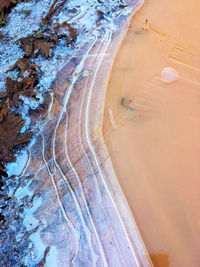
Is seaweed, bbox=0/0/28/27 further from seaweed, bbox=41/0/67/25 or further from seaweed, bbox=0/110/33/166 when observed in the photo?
seaweed, bbox=0/110/33/166

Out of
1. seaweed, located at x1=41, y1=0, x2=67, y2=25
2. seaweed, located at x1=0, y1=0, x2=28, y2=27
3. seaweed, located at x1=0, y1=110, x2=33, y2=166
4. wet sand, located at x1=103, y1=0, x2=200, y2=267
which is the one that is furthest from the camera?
seaweed, located at x1=0, y1=0, x2=28, y2=27

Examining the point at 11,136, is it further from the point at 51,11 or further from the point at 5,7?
the point at 5,7

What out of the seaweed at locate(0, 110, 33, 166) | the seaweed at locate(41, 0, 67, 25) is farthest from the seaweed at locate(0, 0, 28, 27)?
the seaweed at locate(0, 110, 33, 166)

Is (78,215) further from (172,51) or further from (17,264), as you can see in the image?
(172,51)

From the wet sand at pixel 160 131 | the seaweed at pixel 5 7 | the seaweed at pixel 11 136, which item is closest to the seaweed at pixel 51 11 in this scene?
the seaweed at pixel 5 7

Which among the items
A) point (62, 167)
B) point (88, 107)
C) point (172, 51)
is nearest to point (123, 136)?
point (88, 107)

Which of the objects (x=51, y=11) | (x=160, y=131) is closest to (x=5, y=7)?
(x=51, y=11)

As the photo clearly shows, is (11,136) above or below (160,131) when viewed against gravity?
above

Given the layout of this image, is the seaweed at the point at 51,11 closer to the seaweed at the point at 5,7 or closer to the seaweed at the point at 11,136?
the seaweed at the point at 5,7
